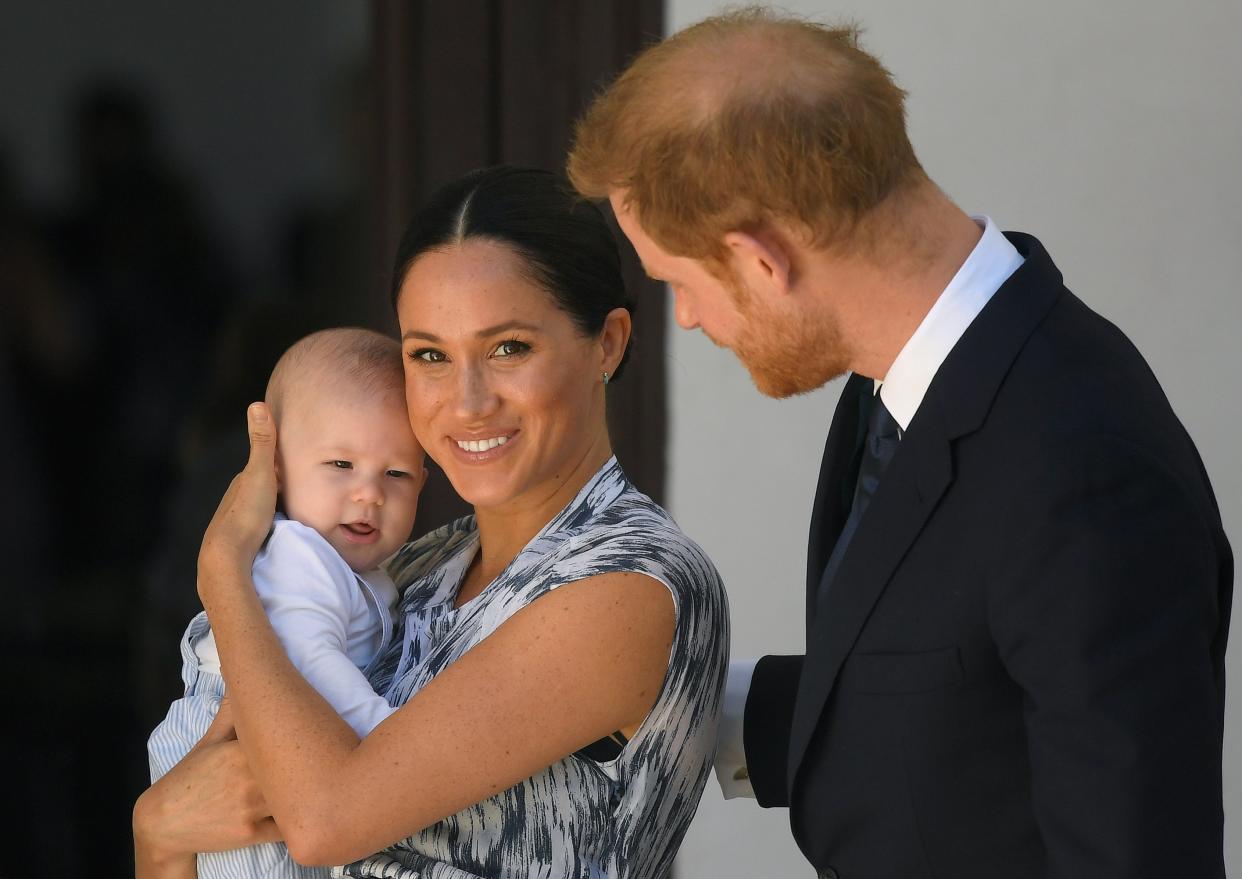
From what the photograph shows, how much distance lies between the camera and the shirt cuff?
80.1 inches

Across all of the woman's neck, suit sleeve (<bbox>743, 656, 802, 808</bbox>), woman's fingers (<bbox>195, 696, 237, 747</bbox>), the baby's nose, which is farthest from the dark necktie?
woman's fingers (<bbox>195, 696, 237, 747</bbox>)

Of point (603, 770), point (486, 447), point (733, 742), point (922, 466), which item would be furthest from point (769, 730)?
point (922, 466)

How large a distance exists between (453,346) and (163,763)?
2.48ft

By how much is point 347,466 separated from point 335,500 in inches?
2.3

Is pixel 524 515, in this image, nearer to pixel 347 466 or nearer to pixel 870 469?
pixel 347 466

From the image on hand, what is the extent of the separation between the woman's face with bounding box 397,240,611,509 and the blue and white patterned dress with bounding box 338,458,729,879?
0.43 feet

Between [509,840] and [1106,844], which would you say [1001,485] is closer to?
[1106,844]

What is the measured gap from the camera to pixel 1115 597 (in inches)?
50.2

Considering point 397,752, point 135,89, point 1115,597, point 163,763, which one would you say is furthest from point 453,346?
point 135,89

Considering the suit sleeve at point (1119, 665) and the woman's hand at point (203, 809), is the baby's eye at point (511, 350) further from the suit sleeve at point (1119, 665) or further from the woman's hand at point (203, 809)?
the suit sleeve at point (1119, 665)

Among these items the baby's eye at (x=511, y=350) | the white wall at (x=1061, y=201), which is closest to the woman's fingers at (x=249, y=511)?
the baby's eye at (x=511, y=350)

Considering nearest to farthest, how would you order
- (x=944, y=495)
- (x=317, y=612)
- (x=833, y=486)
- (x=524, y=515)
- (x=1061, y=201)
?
(x=944, y=495) → (x=833, y=486) → (x=317, y=612) → (x=524, y=515) → (x=1061, y=201)

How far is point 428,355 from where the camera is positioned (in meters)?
2.03

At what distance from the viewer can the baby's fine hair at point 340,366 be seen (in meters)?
2.13
